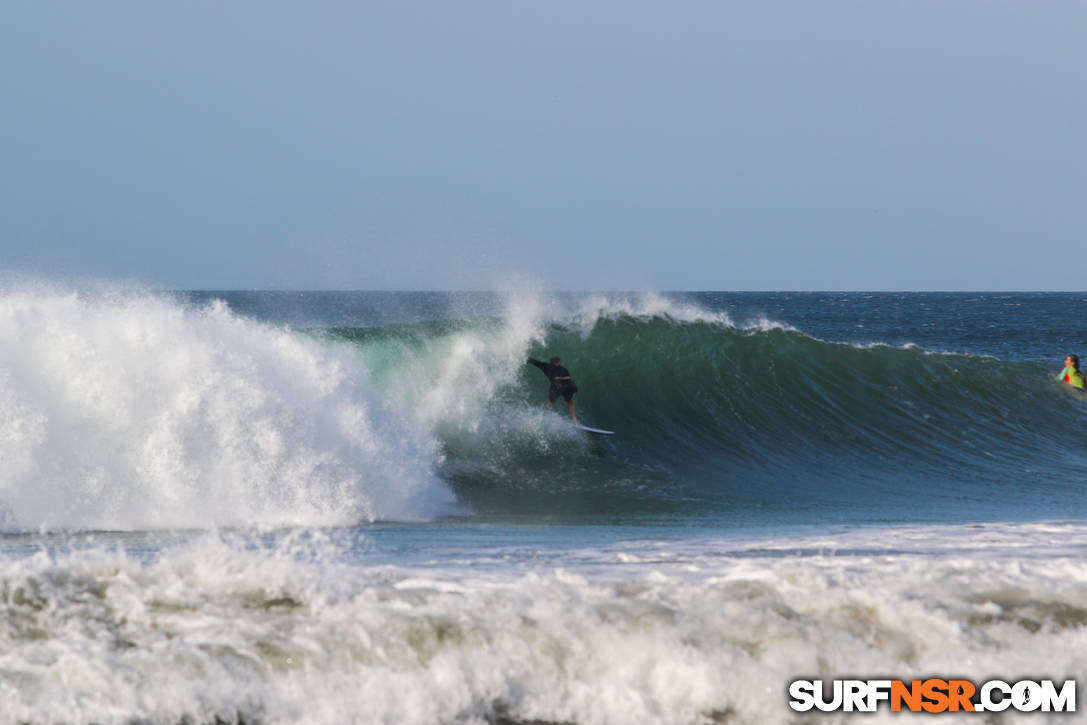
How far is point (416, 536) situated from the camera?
7582mm

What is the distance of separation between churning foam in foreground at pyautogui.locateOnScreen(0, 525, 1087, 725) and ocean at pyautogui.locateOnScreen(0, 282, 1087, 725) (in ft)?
0.05

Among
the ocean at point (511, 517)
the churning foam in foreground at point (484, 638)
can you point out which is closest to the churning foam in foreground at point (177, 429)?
the ocean at point (511, 517)

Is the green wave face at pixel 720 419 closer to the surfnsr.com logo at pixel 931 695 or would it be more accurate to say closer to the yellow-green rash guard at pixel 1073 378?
the yellow-green rash guard at pixel 1073 378

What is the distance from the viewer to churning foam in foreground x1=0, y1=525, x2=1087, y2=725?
4191mm

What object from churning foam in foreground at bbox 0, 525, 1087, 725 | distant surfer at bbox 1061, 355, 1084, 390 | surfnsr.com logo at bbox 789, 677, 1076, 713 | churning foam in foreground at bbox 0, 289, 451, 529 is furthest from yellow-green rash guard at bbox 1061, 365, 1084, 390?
surfnsr.com logo at bbox 789, 677, 1076, 713

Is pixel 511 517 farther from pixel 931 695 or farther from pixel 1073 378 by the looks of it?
pixel 1073 378

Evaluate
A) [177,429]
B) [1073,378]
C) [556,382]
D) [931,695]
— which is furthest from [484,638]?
[1073,378]

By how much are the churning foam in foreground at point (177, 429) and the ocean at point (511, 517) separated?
0.09 feet

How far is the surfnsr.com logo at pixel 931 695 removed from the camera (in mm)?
4184


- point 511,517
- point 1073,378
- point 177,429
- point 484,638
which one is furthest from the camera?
point 1073,378

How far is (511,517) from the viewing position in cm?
896

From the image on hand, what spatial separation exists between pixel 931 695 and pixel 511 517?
16.7 ft

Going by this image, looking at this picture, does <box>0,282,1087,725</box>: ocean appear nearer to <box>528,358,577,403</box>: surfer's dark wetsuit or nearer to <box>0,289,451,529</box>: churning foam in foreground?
<box>0,289,451,529</box>: churning foam in foreground

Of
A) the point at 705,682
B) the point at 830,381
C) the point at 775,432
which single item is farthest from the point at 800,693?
the point at 830,381
